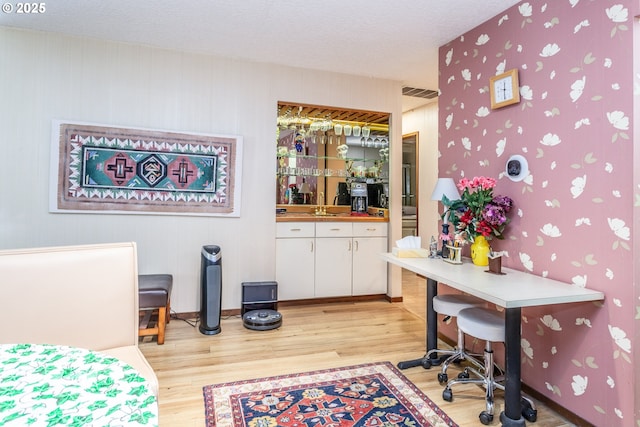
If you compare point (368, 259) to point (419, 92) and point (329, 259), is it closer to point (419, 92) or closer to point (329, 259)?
point (329, 259)

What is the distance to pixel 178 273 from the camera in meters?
3.59

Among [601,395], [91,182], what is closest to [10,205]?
[91,182]

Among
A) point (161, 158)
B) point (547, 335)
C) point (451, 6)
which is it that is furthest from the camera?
point (161, 158)

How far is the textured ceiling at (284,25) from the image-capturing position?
2.61m

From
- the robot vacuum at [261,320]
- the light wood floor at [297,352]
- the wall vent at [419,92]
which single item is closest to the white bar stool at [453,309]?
the light wood floor at [297,352]

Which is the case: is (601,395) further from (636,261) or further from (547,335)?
(636,261)

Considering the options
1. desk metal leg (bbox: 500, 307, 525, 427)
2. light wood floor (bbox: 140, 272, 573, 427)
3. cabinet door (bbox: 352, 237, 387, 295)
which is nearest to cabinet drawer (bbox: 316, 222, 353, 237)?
cabinet door (bbox: 352, 237, 387, 295)

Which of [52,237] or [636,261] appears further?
[52,237]

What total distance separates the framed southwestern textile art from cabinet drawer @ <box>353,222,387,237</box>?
1.40 m

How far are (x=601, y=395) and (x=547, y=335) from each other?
378 millimetres

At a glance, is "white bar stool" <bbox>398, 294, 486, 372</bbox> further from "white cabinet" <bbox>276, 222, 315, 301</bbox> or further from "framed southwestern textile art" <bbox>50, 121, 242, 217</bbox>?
"framed southwestern textile art" <bbox>50, 121, 242, 217</bbox>

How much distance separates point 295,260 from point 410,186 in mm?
3135

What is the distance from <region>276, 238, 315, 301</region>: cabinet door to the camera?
3986 mm

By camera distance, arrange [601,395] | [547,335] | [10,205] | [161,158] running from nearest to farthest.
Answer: [601,395] → [547,335] → [10,205] → [161,158]
